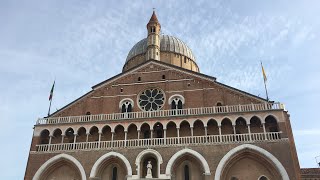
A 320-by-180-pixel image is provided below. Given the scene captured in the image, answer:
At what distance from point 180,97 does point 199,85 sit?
6.16ft

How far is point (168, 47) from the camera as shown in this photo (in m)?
37.5

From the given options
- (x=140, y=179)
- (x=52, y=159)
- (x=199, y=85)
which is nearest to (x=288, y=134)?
A: (x=199, y=85)

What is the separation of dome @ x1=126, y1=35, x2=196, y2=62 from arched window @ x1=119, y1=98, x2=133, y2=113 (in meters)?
11.8

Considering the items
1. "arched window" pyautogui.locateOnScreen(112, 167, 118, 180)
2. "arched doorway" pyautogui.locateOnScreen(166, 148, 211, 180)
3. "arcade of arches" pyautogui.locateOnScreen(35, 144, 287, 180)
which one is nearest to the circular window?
"arcade of arches" pyautogui.locateOnScreen(35, 144, 287, 180)

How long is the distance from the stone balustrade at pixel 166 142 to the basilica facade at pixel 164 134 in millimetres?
26

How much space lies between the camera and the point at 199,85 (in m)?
26.2

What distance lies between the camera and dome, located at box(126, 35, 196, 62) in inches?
1475

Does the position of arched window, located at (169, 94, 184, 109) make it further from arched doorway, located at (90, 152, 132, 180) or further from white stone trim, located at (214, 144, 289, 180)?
arched doorway, located at (90, 152, 132, 180)

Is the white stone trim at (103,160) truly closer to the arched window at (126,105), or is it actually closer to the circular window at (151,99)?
the arched window at (126,105)

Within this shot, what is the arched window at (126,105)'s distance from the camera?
26.5 meters

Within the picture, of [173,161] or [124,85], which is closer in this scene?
[173,161]

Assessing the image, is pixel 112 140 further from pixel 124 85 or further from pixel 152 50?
pixel 152 50

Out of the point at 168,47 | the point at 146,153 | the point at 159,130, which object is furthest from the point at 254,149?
the point at 168,47

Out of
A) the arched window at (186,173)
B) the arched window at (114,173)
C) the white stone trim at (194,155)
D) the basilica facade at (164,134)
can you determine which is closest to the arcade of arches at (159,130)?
the basilica facade at (164,134)
